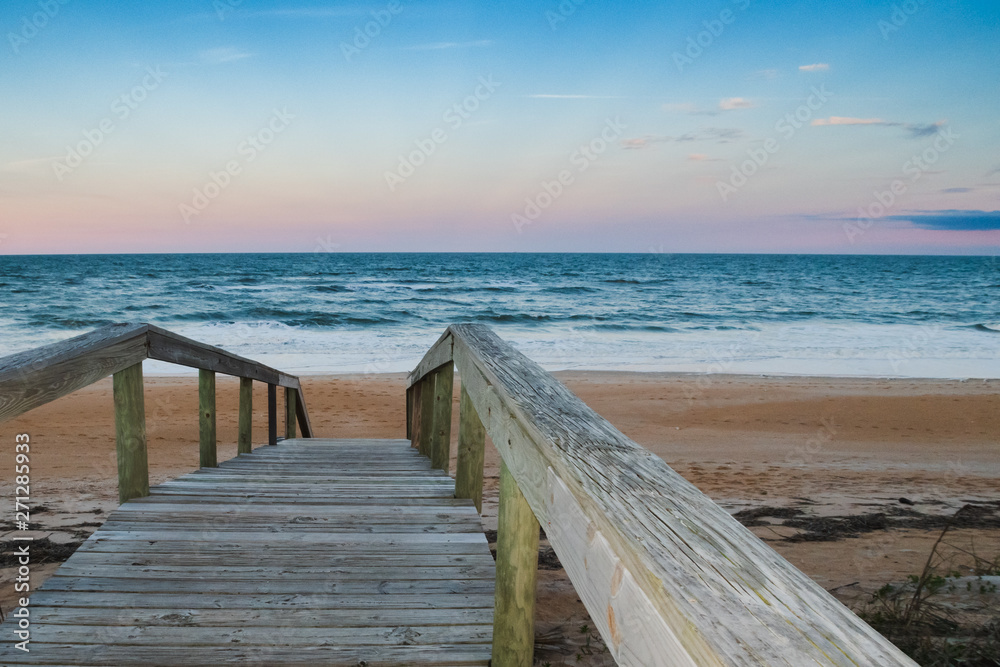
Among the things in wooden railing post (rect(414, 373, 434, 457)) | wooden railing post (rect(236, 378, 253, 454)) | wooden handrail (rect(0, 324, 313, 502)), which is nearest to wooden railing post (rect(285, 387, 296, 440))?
wooden railing post (rect(236, 378, 253, 454))

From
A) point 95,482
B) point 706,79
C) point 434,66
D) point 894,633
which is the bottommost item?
point 95,482

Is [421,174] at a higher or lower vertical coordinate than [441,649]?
higher

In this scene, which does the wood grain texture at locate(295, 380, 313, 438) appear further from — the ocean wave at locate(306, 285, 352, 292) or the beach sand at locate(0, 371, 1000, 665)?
the ocean wave at locate(306, 285, 352, 292)

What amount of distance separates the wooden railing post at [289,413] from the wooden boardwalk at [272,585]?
13.9 feet

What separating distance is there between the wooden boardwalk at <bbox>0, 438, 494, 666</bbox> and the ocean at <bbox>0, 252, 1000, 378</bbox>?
1233 cm

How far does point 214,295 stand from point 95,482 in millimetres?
29470

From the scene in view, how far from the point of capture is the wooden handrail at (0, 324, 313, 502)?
6.15 ft

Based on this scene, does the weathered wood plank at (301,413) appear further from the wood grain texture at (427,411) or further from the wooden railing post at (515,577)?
the wooden railing post at (515,577)

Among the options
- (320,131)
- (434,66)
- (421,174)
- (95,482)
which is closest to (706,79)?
(434,66)

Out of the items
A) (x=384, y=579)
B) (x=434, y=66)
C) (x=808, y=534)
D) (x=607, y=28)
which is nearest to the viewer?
(x=384, y=579)

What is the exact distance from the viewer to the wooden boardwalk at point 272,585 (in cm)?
164

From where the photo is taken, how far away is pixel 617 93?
74.0 ft

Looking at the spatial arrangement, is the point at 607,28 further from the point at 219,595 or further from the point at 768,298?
the point at 768,298

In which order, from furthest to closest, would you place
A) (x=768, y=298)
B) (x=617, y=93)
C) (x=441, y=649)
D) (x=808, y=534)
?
(x=768, y=298), (x=617, y=93), (x=808, y=534), (x=441, y=649)
